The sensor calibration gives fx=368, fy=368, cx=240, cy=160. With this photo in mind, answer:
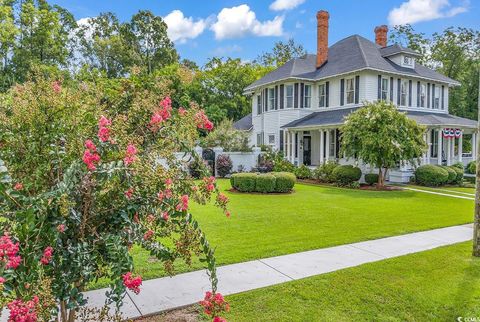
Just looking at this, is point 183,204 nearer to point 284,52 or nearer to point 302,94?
point 302,94

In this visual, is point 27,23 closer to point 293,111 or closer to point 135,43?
point 135,43

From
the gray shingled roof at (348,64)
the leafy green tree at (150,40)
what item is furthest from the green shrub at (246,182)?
the leafy green tree at (150,40)

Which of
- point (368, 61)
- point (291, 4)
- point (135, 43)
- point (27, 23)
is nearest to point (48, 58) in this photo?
point (27, 23)

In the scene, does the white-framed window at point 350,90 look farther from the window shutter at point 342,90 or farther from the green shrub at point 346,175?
the green shrub at point 346,175

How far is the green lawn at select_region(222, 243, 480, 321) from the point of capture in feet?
14.4

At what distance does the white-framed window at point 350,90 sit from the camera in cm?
2206

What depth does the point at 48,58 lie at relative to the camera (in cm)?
3428

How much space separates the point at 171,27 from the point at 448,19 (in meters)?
28.5

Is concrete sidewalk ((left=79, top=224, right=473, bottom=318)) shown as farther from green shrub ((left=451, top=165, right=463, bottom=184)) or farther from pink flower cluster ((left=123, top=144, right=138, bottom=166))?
green shrub ((left=451, top=165, right=463, bottom=184))

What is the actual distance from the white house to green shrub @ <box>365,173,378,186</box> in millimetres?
2331

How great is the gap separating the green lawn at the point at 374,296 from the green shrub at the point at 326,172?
1286cm

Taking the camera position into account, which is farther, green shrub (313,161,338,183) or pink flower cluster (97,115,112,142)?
green shrub (313,161,338,183)

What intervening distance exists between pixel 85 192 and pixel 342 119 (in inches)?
753

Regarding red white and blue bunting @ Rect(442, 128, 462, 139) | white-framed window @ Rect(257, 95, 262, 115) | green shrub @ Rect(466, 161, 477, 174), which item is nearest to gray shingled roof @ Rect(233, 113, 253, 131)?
white-framed window @ Rect(257, 95, 262, 115)
